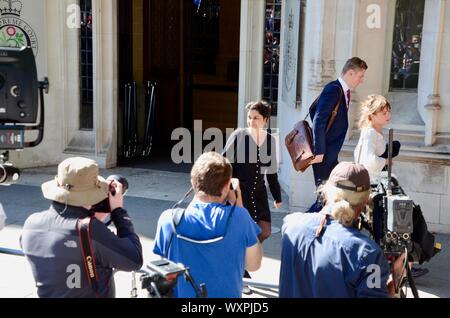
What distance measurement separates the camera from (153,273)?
9.50 ft

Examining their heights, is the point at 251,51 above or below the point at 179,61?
above

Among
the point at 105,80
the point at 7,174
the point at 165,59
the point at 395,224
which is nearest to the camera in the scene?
the point at 395,224

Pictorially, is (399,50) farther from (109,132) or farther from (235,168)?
(109,132)

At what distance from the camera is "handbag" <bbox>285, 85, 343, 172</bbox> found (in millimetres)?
5664

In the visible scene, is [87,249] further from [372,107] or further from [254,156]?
[372,107]

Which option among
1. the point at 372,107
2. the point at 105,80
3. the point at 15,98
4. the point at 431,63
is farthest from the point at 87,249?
the point at 105,80

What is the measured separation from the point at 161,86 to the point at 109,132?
8.42 feet

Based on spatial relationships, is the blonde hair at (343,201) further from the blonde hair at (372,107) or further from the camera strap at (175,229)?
the blonde hair at (372,107)

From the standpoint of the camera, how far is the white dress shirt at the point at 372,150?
16.9ft

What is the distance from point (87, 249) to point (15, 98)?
166 cm

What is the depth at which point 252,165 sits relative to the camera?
17.3 ft

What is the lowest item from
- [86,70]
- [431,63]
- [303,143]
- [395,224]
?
[395,224]

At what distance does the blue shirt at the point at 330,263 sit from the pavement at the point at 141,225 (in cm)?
175
